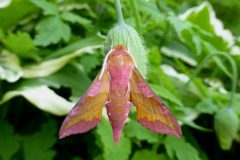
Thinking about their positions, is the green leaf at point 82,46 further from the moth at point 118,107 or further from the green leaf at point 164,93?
the moth at point 118,107

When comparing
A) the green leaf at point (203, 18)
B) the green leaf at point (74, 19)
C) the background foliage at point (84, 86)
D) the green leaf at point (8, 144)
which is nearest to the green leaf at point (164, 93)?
the background foliage at point (84, 86)

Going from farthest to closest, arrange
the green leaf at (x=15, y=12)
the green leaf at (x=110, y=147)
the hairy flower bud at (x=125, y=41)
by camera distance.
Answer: the green leaf at (x=15, y=12)
the green leaf at (x=110, y=147)
the hairy flower bud at (x=125, y=41)

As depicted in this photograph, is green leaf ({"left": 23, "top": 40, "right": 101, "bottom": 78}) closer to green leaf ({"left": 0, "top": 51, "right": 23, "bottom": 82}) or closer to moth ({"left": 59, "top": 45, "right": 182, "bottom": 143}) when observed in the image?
green leaf ({"left": 0, "top": 51, "right": 23, "bottom": 82})

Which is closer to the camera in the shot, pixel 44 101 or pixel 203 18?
pixel 44 101

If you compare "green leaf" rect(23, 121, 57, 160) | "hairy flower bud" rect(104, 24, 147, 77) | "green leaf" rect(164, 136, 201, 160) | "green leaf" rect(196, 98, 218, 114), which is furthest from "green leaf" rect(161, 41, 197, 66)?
"hairy flower bud" rect(104, 24, 147, 77)

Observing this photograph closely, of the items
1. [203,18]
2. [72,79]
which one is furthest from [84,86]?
[203,18]

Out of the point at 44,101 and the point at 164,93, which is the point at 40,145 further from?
the point at 164,93
